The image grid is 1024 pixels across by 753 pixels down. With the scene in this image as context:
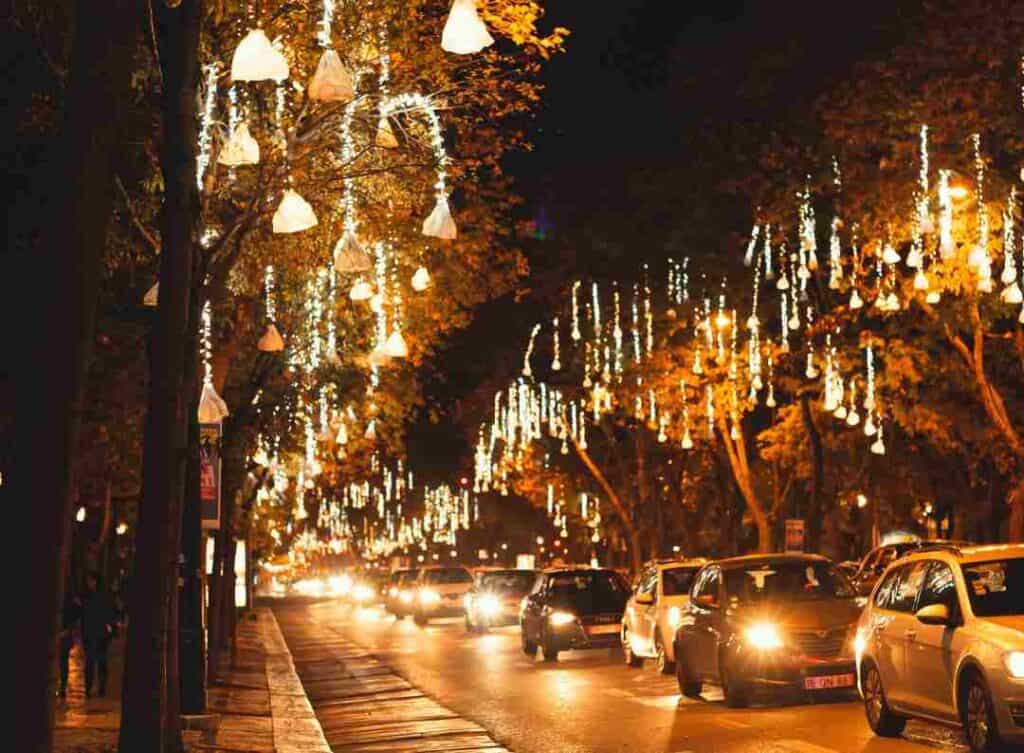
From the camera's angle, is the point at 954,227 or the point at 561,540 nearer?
the point at 954,227

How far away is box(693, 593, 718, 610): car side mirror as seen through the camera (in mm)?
20219

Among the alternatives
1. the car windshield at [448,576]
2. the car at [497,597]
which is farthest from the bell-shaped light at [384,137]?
the car windshield at [448,576]

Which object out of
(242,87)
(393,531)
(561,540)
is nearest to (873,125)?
(242,87)

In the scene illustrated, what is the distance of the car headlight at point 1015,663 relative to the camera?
1272 centimetres

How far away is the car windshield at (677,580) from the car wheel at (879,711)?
10.1m

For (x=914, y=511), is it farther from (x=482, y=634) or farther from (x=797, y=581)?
(x=797, y=581)

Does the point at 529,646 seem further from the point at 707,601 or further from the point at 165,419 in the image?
the point at 165,419

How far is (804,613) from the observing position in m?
19.0

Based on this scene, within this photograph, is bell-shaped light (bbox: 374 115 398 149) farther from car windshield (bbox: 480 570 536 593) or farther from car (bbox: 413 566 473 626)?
car (bbox: 413 566 473 626)

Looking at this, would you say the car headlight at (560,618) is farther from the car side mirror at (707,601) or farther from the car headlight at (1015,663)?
the car headlight at (1015,663)

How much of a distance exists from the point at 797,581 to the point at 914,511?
47982 mm

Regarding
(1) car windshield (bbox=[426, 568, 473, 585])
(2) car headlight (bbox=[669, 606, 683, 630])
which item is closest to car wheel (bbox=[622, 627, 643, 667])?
(2) car headlight (bbox=[669, 606, 683, 630])

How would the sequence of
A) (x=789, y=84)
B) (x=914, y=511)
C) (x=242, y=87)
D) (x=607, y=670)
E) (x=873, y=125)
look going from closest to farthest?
(x=242, y=87)
(x=607, y=670)
(x=873, y=125)
(x=789, y=84)
(x=914, y=511)

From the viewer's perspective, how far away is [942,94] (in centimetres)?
2833
